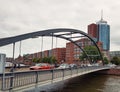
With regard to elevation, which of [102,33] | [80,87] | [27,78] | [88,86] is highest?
[102,33]

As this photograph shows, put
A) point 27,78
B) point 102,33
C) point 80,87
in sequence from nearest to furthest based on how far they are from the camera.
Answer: point 27,78 < point 80,87 < point 102,33

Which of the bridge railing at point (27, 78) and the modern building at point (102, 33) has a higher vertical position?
the modern building at point (102, 33)

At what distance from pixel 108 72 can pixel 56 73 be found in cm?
4716

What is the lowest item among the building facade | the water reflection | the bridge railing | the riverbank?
the riverbank

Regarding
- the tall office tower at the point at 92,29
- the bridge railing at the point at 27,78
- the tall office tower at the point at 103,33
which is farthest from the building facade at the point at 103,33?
the bridge railing at the point at 27,78

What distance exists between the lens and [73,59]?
12019 cm

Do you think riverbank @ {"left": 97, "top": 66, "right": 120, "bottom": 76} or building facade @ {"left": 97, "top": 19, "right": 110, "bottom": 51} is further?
building facade @ {"left": 97, "top": 19, "right": 110, "bottom": 51}

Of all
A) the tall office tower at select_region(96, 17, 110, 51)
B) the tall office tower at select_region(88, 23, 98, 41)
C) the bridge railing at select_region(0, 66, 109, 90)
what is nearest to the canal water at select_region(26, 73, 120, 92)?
the bridge railing at select_region(0, 66, 109, 90)

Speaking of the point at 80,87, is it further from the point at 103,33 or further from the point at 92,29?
the point at 103,33

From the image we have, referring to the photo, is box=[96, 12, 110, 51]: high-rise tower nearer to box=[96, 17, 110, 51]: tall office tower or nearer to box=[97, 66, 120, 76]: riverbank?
box=[96, 17, 110, 51]: tall office tower

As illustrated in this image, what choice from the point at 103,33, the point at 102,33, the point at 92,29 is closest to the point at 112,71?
the point at 92,29

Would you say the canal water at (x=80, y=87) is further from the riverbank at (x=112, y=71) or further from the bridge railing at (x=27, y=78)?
the riverbank at (x=112, y=71)

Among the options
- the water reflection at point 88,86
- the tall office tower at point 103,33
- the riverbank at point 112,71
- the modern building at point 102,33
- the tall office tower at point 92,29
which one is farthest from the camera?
the tall office tower at point 103,33

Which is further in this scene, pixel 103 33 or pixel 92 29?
pixel 103 33
